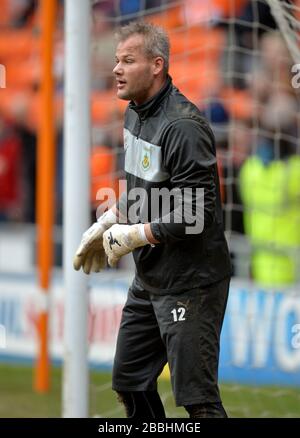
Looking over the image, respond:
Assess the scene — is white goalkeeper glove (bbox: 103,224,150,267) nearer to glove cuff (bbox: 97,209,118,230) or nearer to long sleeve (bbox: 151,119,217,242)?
long sleeve (bbox: 151,119,217,242)

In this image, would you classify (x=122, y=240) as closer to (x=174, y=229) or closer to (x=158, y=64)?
(x=174, y=229)

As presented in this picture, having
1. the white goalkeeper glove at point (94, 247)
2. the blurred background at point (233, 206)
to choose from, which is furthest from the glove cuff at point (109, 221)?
the blurred background at point (233, 206)

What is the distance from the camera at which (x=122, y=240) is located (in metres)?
4.18

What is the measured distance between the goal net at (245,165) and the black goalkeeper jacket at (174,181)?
2.89 meters

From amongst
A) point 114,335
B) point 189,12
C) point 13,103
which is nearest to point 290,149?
point 189,12

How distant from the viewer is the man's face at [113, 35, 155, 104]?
425 cm

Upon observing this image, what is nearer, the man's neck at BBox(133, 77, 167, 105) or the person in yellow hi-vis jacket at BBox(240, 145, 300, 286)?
the man's neck at BBox(133, 77, 167, 105)

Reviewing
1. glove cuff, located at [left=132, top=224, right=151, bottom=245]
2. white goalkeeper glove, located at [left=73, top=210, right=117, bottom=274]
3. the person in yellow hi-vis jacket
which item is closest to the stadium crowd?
the person in yellow hi-vis jacket

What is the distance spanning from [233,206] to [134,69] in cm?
376

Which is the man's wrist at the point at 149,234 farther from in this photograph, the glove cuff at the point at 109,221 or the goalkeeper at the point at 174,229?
the glove cuff at the point at 109,221

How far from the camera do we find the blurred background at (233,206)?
7344mm

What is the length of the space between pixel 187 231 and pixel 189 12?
4.46 m

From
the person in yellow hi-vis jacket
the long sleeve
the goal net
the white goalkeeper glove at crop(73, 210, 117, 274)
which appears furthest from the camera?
the person in yellow hi-vis jacket

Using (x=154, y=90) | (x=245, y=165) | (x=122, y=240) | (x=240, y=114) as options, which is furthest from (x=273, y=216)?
(x=122, y=240)
